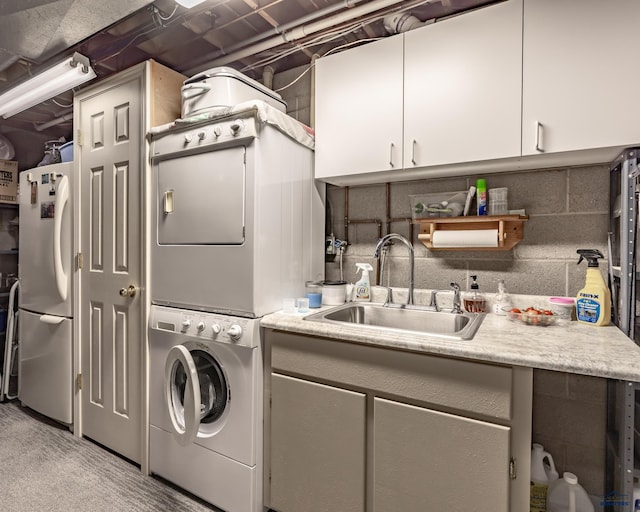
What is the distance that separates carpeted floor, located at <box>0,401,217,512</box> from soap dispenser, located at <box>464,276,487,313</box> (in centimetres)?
164

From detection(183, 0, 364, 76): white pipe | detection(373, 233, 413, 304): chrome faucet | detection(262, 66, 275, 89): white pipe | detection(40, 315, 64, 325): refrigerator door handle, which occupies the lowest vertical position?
detection(40, 315, 64, 325): refrigerator door handle

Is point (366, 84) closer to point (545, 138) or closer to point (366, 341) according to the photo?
point (545, 138)

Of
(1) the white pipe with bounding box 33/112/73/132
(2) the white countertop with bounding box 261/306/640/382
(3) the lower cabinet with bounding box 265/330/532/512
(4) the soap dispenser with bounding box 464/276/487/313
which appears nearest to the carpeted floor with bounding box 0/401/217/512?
(3) the lower cabinet with bounding box 265/330/532/512

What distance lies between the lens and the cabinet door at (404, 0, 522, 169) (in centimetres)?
143

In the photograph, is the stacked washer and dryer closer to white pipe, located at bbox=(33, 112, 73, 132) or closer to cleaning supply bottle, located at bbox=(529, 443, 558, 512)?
cleaning supply bottle, located at bbox=(529, 443, 558, 512)

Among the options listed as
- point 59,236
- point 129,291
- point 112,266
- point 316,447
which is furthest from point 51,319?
point 316,447

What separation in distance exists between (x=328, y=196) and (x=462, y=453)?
161 centimetres

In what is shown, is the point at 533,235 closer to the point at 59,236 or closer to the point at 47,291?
the point at 59,236

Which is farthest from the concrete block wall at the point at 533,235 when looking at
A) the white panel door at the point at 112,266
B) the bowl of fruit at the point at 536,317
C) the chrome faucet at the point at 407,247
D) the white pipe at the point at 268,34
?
the white panel door at the point at 112,266

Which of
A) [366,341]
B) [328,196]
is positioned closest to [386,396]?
[366,341]

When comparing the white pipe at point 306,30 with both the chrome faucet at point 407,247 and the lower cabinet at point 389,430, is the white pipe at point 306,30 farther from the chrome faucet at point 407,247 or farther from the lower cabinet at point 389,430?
the lower cabinet at point 389,430

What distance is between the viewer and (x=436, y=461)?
3.94ft

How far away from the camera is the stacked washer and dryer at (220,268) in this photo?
5.11 ft

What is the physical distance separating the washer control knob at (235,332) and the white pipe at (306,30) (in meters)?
1.67
